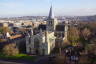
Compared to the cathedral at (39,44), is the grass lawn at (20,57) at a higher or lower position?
lower

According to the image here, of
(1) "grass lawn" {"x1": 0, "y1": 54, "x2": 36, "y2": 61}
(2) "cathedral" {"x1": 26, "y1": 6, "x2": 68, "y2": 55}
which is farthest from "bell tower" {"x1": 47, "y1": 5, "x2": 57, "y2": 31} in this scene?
(1) "grass lawn" {"x1": 0, "y1": 54, "x2": 36, "y2": 61}

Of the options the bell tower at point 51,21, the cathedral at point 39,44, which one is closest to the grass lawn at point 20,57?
the cathedral at point 39,44

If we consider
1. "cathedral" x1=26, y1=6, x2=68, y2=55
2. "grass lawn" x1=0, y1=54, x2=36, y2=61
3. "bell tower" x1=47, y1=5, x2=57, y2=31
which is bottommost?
"grass lawn" x1=0, y1=54, x2=36, y2=61

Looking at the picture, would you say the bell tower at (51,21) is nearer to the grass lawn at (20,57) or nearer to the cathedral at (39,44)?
the cathedral at (39,44)

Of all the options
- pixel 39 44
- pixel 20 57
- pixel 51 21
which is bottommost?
pixel 20 57

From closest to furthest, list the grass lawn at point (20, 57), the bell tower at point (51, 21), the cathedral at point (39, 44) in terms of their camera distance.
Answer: the grass lawn at point (20, 57), the cathedral at point (39, 44), the bell tower at point (51, 21)

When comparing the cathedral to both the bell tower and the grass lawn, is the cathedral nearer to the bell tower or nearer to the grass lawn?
the grass lawn

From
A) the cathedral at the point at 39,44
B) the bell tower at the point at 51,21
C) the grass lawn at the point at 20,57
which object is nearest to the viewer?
the grass lawn at the point at 20,57

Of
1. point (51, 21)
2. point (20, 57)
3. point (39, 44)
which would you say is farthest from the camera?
point (51, 21)

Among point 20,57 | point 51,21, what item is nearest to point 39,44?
point 20,57

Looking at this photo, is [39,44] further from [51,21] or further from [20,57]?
[51,21]

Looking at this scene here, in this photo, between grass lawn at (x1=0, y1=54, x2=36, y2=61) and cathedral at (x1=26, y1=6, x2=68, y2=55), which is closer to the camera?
grass lawn at (x1=0, y1=54, x2=36, y2=61)
